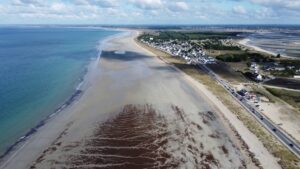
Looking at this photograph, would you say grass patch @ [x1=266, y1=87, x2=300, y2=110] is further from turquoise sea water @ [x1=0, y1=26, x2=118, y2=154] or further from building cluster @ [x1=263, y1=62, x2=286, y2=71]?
turquoise sea water @ [x1=0, y1=26, x2=118, y2=154]

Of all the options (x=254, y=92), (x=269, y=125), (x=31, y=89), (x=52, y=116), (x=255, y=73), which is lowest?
(x=269, y=125)

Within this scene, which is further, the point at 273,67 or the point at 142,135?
the point at 273,67

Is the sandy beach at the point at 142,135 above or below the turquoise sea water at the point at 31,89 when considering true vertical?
below

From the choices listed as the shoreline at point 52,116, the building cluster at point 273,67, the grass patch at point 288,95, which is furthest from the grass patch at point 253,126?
the shoreline at point 52,116


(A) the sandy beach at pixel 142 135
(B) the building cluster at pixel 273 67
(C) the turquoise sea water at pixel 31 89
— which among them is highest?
(B) the building cluster at pixel 273 67

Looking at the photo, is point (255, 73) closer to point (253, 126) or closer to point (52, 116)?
point (253, 126)

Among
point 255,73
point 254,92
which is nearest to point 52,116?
point 254,92

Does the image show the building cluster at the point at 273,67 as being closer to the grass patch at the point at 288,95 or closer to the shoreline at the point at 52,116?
the grass patch at the point at 288,95

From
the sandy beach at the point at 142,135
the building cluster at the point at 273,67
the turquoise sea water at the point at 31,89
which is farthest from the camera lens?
the building cluster at the point at 273,67

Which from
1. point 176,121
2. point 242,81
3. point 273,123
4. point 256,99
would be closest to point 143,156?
point 176,121
